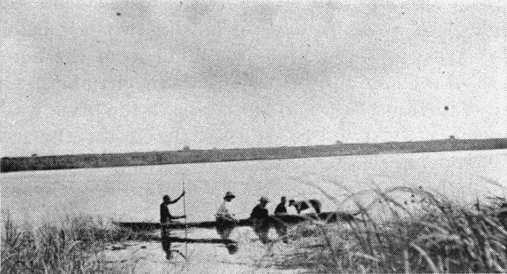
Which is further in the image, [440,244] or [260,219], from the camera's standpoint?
[260,219]

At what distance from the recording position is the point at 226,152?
88812 mm

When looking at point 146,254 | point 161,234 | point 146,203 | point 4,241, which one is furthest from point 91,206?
point 4,241

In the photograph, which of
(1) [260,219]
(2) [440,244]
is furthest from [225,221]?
(2) [440,244]

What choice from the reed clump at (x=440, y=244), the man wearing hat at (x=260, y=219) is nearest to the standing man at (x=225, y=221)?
the man wearing hat at (x=260, y=219)

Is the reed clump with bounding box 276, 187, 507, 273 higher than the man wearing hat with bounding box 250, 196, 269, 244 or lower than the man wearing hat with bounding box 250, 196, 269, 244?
higher

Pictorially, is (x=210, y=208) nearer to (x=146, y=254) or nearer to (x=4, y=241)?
(x=146, y=254)

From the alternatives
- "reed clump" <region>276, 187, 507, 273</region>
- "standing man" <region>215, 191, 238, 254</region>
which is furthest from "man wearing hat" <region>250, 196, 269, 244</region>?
"reed clump" <region>276, 187, 507, 273</region>

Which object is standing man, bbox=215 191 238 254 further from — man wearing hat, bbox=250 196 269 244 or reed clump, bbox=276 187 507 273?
reed clump, bbox=276 187 507 273

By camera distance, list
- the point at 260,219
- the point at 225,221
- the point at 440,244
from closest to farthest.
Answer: the point at 440,244 < the point at 260,219 < the point at 225,221

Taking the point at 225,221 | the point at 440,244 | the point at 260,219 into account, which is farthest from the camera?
the point at 225,221

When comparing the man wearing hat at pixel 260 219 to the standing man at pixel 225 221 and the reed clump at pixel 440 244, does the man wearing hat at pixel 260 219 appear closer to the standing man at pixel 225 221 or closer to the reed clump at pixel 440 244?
the standing man at pixel 225 221

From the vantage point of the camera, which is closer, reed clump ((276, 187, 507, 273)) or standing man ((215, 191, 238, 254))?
reed clump ((276, 187, 507, 273))

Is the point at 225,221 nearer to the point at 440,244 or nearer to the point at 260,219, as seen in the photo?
the point at 260,219

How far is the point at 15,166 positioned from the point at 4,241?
56.9 m
